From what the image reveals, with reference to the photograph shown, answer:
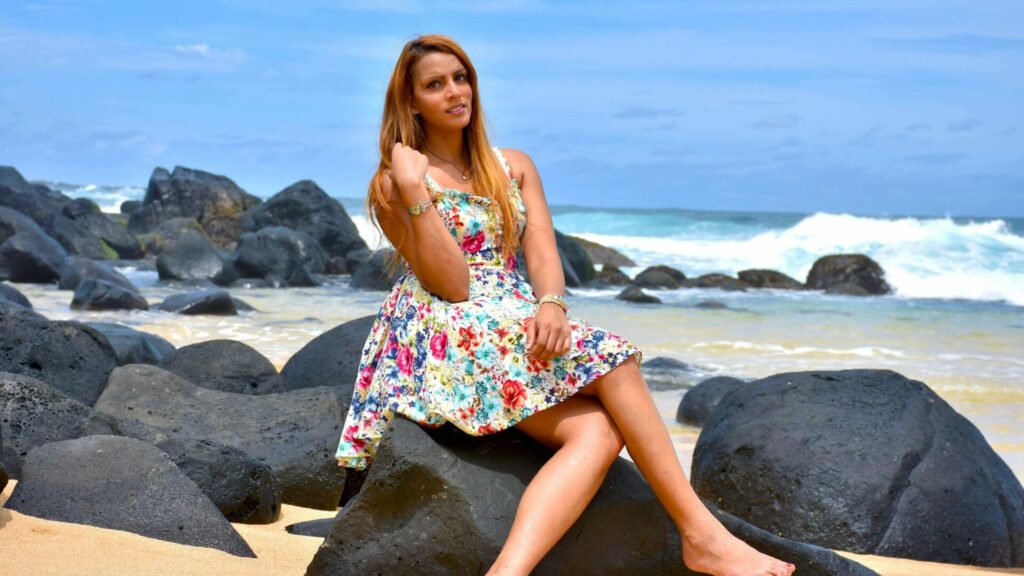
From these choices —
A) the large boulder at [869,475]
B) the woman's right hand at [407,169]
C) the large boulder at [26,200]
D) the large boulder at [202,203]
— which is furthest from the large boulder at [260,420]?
the large boulder at [202,203]

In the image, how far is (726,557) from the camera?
3742 mm

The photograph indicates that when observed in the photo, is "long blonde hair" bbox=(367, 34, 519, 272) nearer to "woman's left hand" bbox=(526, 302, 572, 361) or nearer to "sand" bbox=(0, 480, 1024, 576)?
"woman's left hand" bbox=(526, 302, 572, 361)

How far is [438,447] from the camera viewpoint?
12.7 feet

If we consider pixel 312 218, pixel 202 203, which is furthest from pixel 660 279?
pixel 202 203

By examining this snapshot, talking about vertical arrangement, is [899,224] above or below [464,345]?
below

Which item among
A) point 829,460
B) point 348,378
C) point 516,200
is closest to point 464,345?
point 516,200

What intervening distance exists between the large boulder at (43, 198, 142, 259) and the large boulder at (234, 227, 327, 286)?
470cm

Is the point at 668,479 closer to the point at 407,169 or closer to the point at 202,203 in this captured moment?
the point at 407,169

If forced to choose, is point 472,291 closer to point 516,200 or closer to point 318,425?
point 516,200

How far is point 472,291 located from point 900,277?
22.4 meters

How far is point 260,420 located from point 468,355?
2640 mm

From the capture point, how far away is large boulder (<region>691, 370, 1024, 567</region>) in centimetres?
532

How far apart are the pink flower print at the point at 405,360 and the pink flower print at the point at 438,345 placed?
11cm

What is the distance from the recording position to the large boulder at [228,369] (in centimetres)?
731
